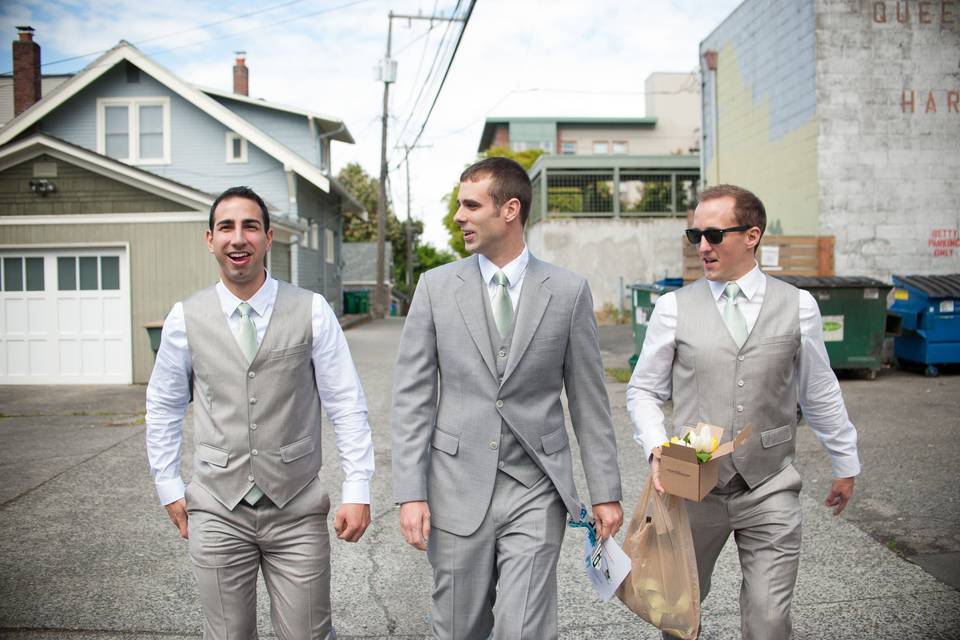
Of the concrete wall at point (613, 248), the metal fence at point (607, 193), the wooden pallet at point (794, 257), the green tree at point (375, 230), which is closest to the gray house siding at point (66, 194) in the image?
the wooden pallet at point (794, 257)

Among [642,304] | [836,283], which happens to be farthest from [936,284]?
[642,304]

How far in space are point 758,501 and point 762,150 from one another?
15321 millimetres

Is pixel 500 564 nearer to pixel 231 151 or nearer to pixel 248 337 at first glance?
pixel 248 337

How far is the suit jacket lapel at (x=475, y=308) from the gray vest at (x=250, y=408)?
23.2 inches

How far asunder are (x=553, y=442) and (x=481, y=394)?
308 mm

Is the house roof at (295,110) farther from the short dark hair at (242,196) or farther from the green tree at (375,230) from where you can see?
the green tree at (375,230)

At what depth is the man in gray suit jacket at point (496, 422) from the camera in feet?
9.05

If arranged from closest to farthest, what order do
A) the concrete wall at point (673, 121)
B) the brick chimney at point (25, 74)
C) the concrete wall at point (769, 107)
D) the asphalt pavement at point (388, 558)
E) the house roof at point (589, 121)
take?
the asphalt pavement at point (388, 558) → the concrete wall at point (769, 107) → the brick chimney at point (25, 74) → the house roof at point (589, 121) → the concrete wall at point (673, 121)

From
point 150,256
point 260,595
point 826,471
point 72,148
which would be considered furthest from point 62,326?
point 826,471

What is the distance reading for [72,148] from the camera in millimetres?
14242

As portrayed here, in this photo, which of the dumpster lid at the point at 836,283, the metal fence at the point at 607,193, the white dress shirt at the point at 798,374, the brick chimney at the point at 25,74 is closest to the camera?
the white dress shirt at the point at 798,374

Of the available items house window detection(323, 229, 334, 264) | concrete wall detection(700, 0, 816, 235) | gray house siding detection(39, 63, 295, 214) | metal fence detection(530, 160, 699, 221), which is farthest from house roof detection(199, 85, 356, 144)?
concrete wall detection(700, 0, 816, 235)

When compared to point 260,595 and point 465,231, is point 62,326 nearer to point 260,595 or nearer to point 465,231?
point 260,595

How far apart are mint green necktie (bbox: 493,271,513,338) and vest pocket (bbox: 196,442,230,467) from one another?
3.43 ft
